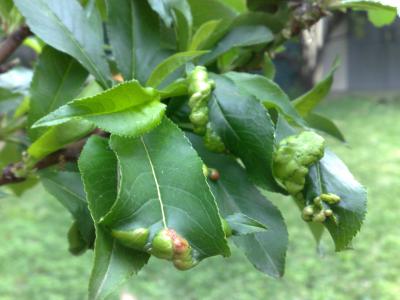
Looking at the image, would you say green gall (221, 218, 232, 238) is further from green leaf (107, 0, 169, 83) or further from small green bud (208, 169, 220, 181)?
green leaf (107, 0, 169, 83)

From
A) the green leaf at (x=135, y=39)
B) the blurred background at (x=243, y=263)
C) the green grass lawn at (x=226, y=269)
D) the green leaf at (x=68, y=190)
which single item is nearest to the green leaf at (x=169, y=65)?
the green leaf at (x=135, y=39)

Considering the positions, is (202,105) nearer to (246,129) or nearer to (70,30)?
(246,129)

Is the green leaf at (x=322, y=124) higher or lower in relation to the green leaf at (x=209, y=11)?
lower

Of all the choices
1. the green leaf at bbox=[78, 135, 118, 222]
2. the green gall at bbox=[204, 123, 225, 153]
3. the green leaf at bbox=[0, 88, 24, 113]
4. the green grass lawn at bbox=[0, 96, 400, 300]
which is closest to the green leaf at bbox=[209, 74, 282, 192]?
the green gall at bbox=[204, 123, 225, 153]

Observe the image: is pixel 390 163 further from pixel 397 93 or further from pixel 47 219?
pixel 397 93

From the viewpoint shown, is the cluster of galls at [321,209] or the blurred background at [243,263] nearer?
the cluster of galls at [321,209]

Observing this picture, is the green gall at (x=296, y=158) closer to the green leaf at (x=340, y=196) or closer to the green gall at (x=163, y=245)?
the green leaf at (x=340, y=196)

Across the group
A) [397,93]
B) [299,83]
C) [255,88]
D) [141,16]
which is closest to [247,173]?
[255,88]
